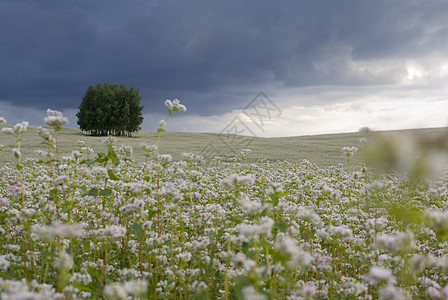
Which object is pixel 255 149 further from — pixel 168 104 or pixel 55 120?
pixel 55 120

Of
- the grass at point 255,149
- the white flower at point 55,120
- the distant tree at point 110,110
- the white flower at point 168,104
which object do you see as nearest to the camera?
the white flower at point 55,120

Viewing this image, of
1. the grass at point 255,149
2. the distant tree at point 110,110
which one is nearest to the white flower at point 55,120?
the grass at point 255,149

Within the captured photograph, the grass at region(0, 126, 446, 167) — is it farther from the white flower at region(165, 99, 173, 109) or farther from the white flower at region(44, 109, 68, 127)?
the white flower at region(44, 109, 68, 127)

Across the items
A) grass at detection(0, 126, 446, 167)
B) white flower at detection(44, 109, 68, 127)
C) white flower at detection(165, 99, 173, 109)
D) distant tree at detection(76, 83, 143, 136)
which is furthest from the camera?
distant tree at detection(76, 83, 143, 136)

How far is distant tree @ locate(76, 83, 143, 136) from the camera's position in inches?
2970

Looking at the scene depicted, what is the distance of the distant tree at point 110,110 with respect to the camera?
75.4 meters

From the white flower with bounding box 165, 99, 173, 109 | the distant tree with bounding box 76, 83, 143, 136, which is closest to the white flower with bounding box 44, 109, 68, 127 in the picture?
the white flower with bounding box 165, 99, 173, 109

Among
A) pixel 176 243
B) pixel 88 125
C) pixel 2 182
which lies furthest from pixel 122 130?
pixel 176 243

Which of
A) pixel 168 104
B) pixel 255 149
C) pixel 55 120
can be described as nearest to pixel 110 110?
pixel 255 149

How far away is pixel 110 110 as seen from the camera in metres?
75.5

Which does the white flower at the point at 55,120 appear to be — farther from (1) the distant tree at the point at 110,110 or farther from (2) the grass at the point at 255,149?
(1) the distant tree at the point at 110,110

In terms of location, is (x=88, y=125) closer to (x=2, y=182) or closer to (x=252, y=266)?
(x=2, y=182)

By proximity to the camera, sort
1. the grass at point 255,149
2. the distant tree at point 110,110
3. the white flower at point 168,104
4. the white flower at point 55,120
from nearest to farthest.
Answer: the white flower at point 55,120
the white flower at point 168,104
the grass at point 255,149
the distant tree at point 110,110

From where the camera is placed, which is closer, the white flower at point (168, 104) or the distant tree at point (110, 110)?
the white flower at point (168, 104)
